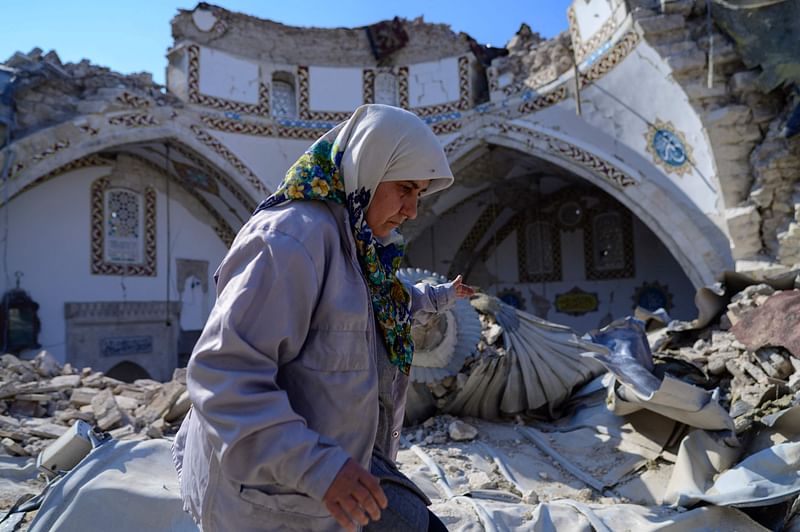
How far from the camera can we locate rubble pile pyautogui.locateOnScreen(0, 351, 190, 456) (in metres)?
3.09

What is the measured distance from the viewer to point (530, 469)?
9.70 feet

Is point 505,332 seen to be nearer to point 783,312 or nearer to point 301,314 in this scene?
point 783,312

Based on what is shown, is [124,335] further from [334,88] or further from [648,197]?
[648,197]

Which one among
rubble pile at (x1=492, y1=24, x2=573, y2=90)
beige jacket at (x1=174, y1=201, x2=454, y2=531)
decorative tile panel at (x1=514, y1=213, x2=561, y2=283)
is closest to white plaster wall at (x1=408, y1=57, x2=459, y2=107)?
rubble pile at (x1=492, y1=24, x2=573, y2=90)

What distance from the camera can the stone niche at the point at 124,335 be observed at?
799 cm

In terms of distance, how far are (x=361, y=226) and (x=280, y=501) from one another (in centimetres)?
51

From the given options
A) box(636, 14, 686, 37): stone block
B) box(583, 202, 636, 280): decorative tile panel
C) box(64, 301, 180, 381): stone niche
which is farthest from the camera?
box(583, 202, 636, 280): decorative tile panel

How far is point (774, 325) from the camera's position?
3549mm

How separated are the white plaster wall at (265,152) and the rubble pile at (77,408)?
216 inches

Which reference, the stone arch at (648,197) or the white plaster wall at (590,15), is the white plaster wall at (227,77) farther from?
the white plaster wall at (590,15)

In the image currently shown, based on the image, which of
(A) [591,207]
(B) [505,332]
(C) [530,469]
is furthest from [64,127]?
(A) [591,207]

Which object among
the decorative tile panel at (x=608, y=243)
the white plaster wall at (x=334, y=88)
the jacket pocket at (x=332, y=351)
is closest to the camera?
the jacket pocket at (x=332, y=351)

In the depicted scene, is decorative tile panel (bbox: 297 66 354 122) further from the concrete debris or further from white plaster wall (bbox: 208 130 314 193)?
the concrete debris

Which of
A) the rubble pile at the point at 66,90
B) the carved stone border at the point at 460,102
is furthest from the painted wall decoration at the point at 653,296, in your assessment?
the rubble pile at the point at 66,90
